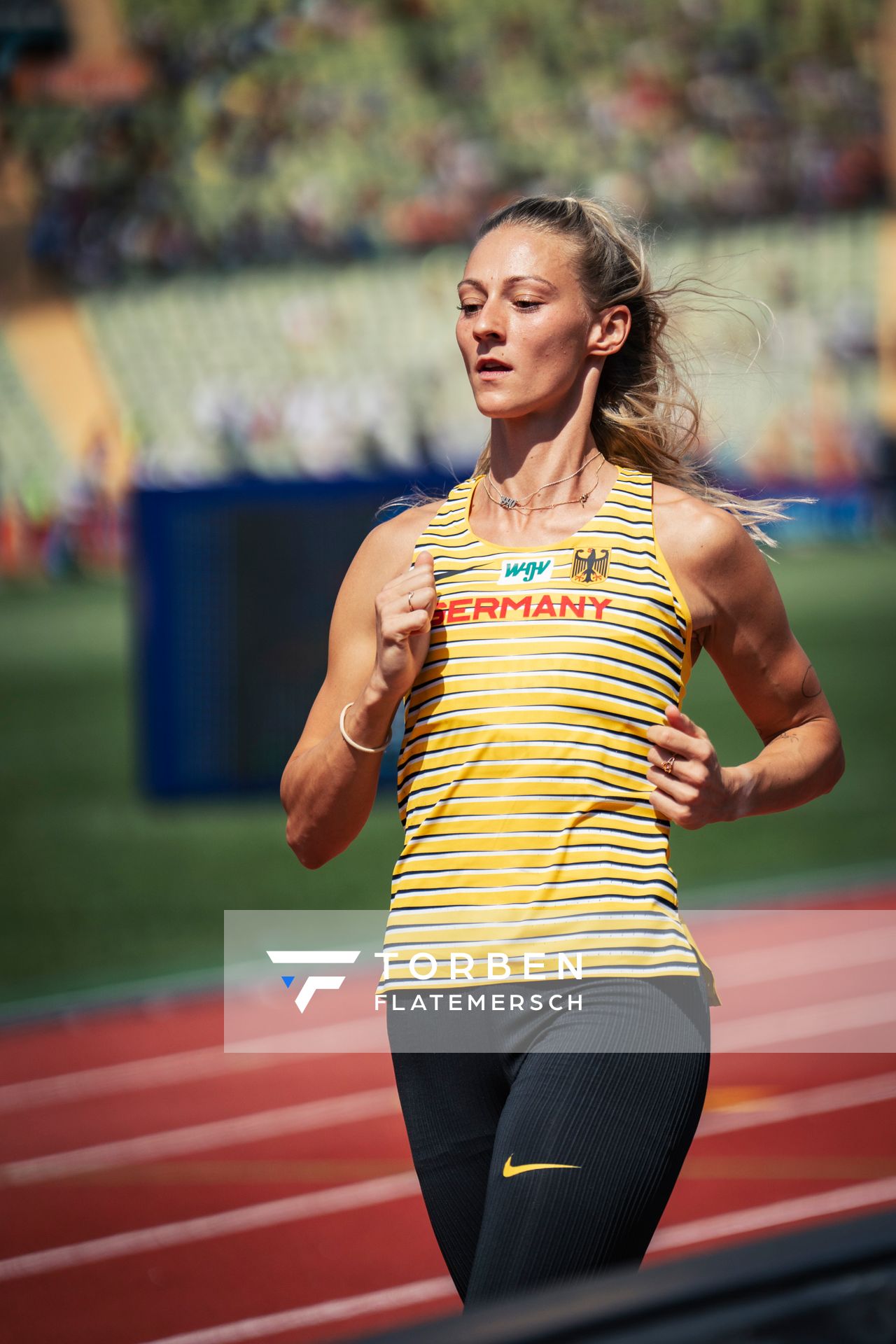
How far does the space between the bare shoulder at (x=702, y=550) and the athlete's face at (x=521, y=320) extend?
0.23m

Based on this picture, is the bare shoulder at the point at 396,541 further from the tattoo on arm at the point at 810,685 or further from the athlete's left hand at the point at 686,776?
the tattoo on arm at the point at 810,685

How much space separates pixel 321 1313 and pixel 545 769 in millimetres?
2458

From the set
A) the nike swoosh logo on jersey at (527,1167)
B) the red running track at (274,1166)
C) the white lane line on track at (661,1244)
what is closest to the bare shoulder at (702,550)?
the nike swoosh logo on jersey at (527,1167)

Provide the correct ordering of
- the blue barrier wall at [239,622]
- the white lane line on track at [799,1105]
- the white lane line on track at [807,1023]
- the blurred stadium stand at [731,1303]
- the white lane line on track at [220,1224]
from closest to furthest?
the blurred stadium stand at [731,1303]
the white lane line on track at [220,1224]
the white lane line on track at [799,1105]
the white lane line on track at [807,1023]
the blue barrier wall at [239,622]

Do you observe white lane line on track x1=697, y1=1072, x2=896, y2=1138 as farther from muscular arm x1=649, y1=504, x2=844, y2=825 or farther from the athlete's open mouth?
the athlete's open mouth

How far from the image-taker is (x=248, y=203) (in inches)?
1177

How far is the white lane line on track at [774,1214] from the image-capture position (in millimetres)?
4355

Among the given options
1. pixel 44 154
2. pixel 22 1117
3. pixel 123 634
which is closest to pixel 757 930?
pixel 22 1117

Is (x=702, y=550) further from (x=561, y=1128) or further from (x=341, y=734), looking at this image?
(x=561, y=1128)

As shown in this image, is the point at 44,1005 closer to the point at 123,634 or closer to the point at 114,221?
the point at 123,634

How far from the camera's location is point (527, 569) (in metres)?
2.10

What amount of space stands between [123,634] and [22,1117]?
12.5 meters

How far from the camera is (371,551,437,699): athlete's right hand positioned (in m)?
2.00

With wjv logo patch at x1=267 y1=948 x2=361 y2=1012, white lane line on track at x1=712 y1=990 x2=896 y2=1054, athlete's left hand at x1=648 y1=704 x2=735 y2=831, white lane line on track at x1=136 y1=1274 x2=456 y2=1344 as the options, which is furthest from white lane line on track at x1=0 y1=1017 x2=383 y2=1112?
athlete's left hand at x1=648 y1=704 x2=735 y2=831
